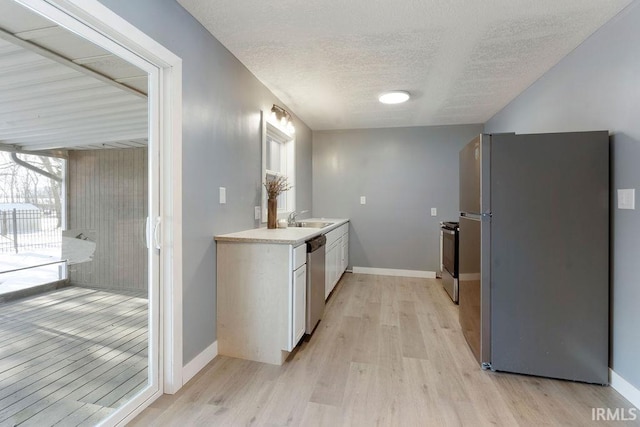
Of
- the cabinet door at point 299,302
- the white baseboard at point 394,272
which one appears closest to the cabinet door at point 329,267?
the cabinet door at point 299,302

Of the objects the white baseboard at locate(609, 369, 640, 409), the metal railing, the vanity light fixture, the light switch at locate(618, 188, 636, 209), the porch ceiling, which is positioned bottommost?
the white baseboard at locate(609, 369, 640, 409)

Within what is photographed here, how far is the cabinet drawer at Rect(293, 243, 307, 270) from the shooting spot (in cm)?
209

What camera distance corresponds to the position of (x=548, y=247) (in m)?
1.90

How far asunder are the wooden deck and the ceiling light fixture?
2.94 m

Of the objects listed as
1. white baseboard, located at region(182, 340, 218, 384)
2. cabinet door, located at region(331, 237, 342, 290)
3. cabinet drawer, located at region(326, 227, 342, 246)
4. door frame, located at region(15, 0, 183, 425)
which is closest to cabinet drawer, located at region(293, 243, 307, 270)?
door frame, located at region(15, 0, 183, 425)

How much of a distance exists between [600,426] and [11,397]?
9.19 feet

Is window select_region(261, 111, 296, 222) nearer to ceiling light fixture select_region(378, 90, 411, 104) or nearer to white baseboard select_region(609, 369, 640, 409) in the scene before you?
ceiling light fixture select_region(378, 90, 411, 104)

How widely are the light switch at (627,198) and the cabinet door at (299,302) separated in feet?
6.90

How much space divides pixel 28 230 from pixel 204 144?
1068 millimetres

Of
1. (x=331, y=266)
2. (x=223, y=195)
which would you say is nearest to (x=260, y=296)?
(x=223, y=195)

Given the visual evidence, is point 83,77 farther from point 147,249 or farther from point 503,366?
point 503,366

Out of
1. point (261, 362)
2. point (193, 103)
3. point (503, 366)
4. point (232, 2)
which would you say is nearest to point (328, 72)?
point (232, 2)

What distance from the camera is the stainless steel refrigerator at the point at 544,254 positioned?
1847mm

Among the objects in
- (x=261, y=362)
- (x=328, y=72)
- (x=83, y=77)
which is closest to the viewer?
(x=83, y=77)
